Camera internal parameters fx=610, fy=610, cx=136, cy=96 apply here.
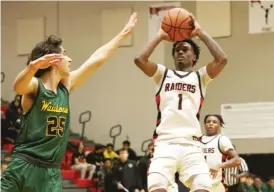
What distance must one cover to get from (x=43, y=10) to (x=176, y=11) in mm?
14225

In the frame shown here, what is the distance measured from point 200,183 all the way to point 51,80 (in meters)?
1.78

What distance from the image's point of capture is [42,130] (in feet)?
14.7

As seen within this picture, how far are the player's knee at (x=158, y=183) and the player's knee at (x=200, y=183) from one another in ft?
0.84

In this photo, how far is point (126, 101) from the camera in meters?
18.2

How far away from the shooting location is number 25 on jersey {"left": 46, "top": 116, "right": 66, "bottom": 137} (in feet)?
14.8

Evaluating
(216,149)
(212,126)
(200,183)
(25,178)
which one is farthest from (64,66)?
(212,126)

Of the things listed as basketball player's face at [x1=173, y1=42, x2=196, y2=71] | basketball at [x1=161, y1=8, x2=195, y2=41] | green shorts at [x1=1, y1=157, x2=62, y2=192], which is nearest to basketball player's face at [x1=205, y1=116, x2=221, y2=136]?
basketball player's face at [x1=173, y1=42, x2=196, y2=71]

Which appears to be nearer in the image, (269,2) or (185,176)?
(185,176)

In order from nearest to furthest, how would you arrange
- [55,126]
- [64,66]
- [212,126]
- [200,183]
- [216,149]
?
[55,126] < [64,66] < [200,183] < [216,149] < [212,126]

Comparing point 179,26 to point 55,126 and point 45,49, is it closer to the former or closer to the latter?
point 45,49

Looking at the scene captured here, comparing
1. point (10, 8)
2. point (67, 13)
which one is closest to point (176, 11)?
point (67, 13)

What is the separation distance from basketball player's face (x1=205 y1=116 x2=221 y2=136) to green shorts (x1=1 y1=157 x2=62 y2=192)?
174 inches

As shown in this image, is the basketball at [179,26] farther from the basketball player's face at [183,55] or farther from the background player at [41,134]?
the background player at [41,134]

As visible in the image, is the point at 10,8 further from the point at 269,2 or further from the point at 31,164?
the point at 31,164
